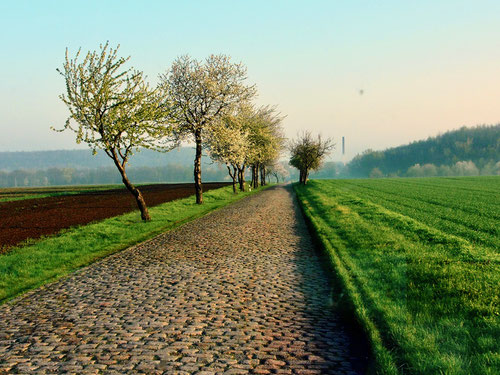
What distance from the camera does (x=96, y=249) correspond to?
49.4ft

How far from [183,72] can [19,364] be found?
103ft

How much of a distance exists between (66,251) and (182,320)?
31.8 ft

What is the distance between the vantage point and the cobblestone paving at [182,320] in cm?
546

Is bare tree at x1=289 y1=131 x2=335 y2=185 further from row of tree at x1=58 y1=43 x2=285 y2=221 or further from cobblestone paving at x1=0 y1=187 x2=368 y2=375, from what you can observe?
cobblestone paving at x1=0 y1=187 x2=368 y2=375

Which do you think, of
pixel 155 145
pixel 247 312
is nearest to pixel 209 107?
pixel 155 145

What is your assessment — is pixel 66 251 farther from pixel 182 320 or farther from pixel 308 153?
pixel 308 153

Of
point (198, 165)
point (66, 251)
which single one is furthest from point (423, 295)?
point (198, 165)

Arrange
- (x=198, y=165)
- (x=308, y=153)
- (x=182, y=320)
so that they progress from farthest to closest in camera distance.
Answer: (x=308, y=153)
(x=198, y=165)
(x=182, y=320)

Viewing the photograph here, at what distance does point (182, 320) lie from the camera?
7078 mm

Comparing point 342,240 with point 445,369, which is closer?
point 445,369

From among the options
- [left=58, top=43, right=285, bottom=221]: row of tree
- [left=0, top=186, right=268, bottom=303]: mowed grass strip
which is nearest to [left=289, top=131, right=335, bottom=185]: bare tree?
[left=58, top=43, right=285, bottom=221]: row of tree

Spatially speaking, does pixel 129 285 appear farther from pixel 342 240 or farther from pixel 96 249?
pixel 342 240

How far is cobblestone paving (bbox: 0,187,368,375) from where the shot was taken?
215 inches

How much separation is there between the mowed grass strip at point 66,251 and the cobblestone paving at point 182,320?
40.6 inches
